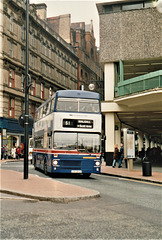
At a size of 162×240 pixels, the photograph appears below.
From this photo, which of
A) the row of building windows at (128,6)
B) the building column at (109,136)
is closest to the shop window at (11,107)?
the building column at (109,136)

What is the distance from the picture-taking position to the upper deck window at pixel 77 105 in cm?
1619

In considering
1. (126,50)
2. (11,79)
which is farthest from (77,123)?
(11,79)

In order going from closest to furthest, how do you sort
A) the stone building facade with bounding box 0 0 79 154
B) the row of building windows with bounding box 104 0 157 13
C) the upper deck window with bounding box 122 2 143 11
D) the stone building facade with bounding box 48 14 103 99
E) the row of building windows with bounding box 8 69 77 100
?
the row of building windows with bounding box 104 0 157 13 < the upper deck window with bounding box 122 2 143 11 < the stone building facade with bounding box 0 0 79 154 < the row of building windows with bounding box 8 69 77 100 < the stone building facade with bounding box 48 14 103 99

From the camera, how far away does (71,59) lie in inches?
2517

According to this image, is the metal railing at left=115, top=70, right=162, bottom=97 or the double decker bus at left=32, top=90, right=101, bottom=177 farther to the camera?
the metal railing at left=115, top=70, right=162, bottom=97

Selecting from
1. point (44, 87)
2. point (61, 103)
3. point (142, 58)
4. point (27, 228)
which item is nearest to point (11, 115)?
point (44, 87)

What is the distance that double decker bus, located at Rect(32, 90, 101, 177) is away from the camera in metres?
16.0

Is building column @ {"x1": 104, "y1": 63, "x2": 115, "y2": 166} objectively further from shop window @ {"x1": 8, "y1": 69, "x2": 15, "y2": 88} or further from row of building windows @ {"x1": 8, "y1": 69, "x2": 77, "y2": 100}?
shop window @ {"x1": 8, "y1": 69, "x2": 15, "y2": 88}

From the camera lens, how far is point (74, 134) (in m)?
16.0

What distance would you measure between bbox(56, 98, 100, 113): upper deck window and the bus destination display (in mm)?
508

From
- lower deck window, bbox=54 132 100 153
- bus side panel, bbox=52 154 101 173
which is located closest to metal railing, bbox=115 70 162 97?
lower deck window, bbox=54 132 100 153

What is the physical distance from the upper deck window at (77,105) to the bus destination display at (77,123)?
0.51 m

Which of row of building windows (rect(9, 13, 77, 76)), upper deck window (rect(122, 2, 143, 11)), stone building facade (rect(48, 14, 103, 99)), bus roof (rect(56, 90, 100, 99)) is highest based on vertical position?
stone building facade (rect(48, 14, 103, 99))

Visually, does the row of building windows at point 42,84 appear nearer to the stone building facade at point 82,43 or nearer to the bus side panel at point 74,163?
the stone building facade at point 82,43
